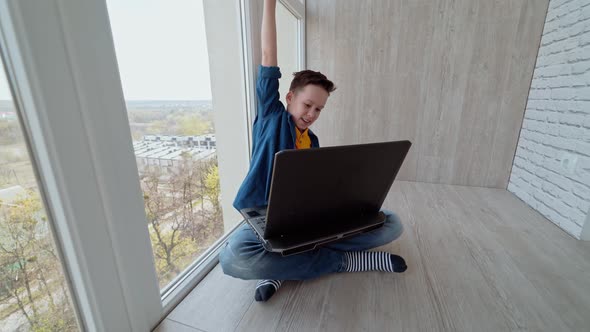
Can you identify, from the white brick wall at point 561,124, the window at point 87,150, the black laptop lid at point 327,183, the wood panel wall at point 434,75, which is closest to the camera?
the window at point 87,150

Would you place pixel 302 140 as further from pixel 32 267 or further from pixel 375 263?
pixel 32 267

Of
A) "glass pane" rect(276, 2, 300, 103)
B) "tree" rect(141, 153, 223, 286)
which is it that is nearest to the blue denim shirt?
"tree" rect(141, 153, 223, 286)

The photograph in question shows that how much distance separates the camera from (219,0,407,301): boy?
89cm

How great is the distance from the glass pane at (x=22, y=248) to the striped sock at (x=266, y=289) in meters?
0.52

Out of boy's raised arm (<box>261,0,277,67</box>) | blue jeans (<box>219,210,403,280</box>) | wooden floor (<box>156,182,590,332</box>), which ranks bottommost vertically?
wooden floor (<box>156,182,590,332</box>)

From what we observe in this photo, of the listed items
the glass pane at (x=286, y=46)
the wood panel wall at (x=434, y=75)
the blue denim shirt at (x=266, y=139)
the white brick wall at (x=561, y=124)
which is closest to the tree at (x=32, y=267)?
the blue denim shirt at (x=266, y=139)

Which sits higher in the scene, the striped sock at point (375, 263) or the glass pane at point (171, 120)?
the glass pane at point (171, 120)

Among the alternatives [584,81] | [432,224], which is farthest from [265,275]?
[584,81]

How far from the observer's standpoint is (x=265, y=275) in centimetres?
85

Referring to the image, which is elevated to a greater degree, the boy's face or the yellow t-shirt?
the boy's face

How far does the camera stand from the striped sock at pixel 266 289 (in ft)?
2.81

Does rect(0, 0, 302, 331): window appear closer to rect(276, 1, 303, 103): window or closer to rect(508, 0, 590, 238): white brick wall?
rect(276, 1, 303, 103): window

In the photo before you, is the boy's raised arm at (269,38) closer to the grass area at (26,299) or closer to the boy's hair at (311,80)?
the boy's hair at (311,80)

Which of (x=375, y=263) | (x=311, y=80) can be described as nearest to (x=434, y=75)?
(x=311, y=80)
